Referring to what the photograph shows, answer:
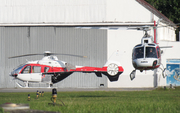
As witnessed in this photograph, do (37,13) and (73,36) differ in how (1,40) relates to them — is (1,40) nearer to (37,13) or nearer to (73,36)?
(37,13)

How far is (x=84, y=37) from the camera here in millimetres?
41656

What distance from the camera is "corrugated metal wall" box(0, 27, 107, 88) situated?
41469mm

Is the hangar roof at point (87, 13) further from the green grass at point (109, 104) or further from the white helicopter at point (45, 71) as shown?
the green grass at point (109, 104)

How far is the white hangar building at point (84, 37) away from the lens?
4150 cm

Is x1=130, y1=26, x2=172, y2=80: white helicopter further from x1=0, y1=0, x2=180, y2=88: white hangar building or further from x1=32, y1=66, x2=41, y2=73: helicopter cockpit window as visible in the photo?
x1=0, y1=0, x2=180, y2=88: white hangar building

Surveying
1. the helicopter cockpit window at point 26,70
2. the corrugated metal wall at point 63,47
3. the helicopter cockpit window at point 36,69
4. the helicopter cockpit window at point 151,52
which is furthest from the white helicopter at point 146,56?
the corrugated metal wall at point 63,47

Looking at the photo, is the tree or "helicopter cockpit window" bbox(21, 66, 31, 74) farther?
the tree

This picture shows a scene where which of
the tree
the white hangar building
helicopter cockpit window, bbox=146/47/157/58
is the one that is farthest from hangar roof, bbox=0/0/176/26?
the tree

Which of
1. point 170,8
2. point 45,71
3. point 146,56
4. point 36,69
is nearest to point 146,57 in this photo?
point 146,56

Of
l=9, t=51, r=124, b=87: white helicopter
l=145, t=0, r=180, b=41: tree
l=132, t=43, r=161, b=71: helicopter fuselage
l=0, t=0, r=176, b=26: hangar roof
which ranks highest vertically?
l=145, t=0, r=180, b=41: tree

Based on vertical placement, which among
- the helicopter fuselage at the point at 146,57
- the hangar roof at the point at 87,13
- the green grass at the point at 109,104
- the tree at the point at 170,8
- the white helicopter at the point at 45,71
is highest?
the tree at the point at 170,8

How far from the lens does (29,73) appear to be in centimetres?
2442

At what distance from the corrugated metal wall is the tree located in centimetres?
2436

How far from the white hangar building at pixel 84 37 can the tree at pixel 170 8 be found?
20.9m
